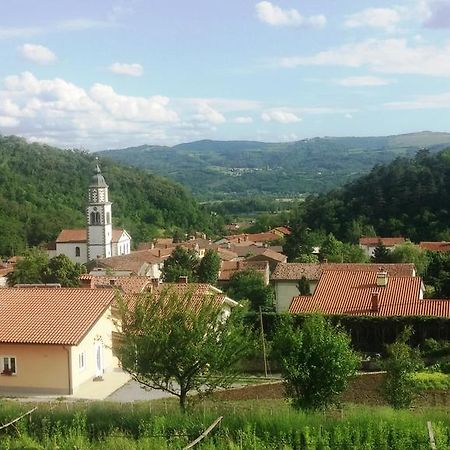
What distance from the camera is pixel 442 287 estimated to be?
132ft

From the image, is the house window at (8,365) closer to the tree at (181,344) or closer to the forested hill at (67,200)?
the tree at (181,344)

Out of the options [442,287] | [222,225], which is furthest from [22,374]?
[222,225]

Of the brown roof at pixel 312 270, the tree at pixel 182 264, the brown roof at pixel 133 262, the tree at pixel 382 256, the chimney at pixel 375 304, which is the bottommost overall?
the brown roof at pixel 133 262

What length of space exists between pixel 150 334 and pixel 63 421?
10.1 ft

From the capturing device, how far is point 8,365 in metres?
25.1

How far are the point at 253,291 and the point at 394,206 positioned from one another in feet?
171

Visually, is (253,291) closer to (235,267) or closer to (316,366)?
(235,267)

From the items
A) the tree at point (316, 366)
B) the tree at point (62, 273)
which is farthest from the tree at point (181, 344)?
the tree at point (62, 273)

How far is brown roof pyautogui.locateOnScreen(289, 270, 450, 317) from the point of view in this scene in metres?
29.9

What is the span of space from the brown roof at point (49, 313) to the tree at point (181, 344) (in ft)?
21.2

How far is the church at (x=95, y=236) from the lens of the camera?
77.9 meters

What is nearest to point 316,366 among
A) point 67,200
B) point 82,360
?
point 82,360

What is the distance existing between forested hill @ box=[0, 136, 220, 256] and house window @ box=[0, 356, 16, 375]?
69.6 meters

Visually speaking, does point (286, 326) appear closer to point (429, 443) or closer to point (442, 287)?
point (429, 443)
